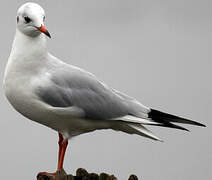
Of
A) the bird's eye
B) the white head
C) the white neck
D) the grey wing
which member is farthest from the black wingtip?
the bird's eye

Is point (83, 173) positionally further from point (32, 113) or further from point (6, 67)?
point (6, 67)

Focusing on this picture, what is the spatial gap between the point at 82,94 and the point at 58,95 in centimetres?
38

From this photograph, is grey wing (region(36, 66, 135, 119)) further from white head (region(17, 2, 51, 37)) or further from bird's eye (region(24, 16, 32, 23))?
bird's eye (region(24, 16, 32, 23))

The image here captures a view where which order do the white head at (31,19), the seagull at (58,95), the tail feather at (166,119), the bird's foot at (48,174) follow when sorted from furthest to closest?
1. the tail feather at (166,119)
2. the bird's foot at (48,174)
3. the seagull at (58,95)
4. the white head at (31,19)

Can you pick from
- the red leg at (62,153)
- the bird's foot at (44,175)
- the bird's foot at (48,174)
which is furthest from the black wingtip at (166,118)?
the bird's foot at (44,175)

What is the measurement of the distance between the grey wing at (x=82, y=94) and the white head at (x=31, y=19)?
2.13 feet

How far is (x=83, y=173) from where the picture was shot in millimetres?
8078

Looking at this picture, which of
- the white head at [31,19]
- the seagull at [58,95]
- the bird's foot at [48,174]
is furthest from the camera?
the bird's foot at [48,174]

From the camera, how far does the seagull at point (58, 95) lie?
773cm

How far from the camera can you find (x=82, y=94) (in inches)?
316

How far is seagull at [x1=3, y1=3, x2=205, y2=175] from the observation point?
25.3 feet

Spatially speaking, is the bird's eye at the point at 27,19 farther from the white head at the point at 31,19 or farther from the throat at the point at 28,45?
the throat at the point at 28,45

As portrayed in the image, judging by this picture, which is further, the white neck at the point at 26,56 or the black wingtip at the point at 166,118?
the black wingtip at the point at 166,118

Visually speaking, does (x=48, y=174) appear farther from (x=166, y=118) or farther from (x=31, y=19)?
(x=31, y=19)
